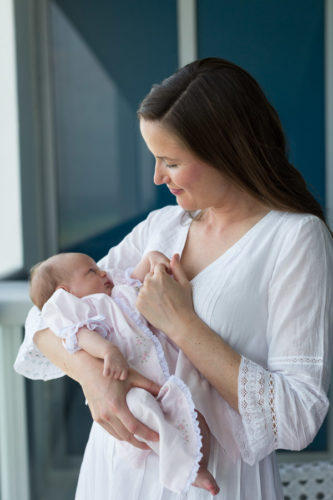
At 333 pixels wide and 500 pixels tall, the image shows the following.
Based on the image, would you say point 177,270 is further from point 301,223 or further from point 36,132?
point 36,132

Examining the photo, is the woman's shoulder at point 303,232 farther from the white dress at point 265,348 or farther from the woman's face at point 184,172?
the woman's face at point 184,172

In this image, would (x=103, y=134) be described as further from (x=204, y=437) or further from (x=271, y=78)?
(x=204, y=437)

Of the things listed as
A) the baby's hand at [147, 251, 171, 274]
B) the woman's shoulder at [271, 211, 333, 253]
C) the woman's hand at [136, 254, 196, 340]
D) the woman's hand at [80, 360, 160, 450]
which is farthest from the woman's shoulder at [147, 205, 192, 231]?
the woman's hand at [80, 360, 160, 450]

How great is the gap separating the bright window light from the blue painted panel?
3.37 feet

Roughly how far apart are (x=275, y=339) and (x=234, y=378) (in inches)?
4.5

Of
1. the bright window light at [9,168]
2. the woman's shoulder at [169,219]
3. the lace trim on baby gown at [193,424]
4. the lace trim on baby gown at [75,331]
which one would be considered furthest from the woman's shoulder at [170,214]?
the bright window light at [9,168]

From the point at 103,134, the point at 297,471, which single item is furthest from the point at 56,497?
the point at 103,134

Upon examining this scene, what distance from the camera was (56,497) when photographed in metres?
2.90

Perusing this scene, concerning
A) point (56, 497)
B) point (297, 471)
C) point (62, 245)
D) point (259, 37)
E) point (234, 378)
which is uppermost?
point (259, 37)

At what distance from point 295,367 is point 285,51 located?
2.27 m

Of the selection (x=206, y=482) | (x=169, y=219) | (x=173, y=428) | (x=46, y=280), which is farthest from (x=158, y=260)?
(x=206, y=482)

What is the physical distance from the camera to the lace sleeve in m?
1.33

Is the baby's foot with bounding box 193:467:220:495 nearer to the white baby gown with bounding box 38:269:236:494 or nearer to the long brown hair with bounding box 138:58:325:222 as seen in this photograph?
the white baby gown with bounding box 38:269:236:494

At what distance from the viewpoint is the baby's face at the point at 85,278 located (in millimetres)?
1362
